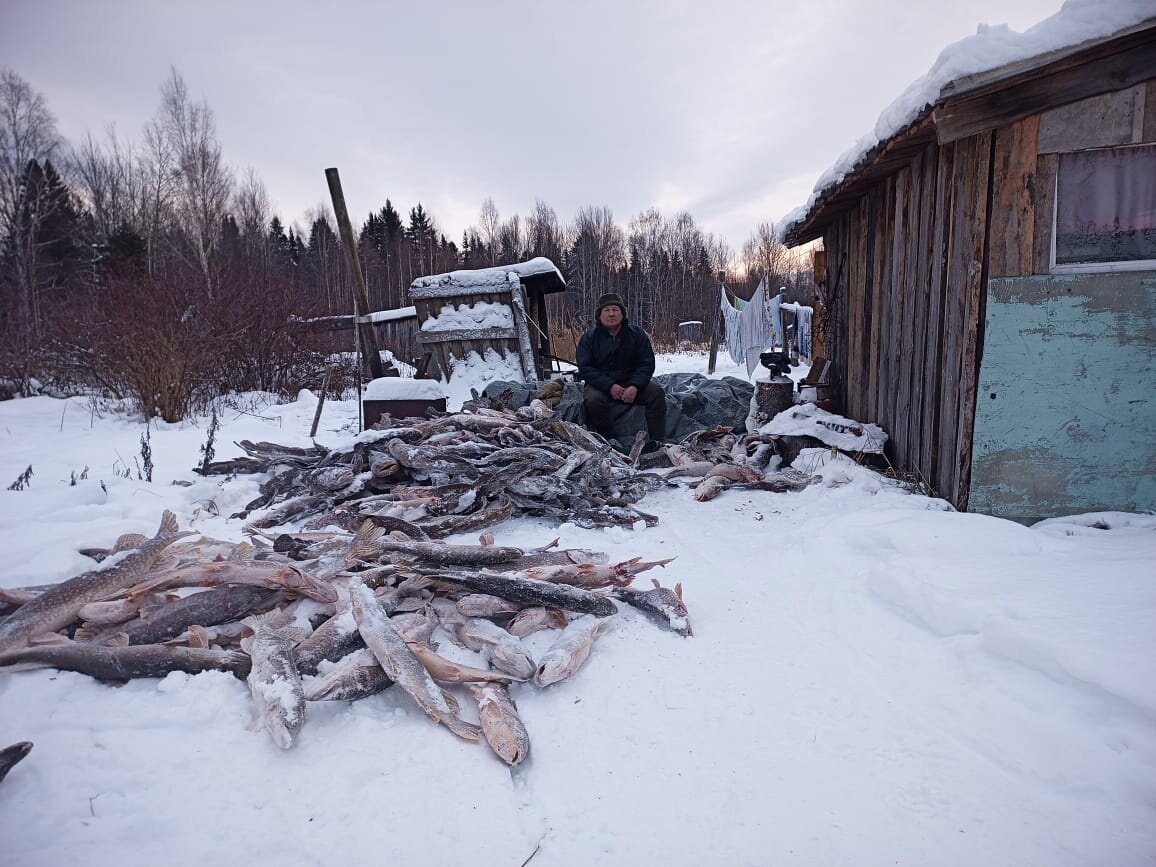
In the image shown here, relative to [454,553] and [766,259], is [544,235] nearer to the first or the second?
[766,259]

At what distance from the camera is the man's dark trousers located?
6.25 metres

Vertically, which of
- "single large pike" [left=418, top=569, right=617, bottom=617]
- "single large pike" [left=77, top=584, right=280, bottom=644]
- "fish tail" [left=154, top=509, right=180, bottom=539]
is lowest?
"single large pike" [left=418, top=569, right=617, bottom=617]

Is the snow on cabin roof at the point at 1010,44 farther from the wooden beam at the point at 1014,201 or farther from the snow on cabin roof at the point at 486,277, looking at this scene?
the snow on cabin roof at the point at 486,277

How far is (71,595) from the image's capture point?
2.09 metres

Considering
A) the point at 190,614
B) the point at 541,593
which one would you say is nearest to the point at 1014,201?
the point at 541,593

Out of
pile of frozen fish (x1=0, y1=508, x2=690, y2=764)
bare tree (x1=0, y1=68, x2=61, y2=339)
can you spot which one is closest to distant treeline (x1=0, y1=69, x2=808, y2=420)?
A: bare tree (x1=0, y1=68, x2=61, y2=339)

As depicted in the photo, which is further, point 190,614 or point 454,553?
point 454,553

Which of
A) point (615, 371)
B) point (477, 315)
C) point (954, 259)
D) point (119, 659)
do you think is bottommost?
point (119, 659)

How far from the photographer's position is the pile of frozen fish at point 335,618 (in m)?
1.84

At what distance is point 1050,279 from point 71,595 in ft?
16.1

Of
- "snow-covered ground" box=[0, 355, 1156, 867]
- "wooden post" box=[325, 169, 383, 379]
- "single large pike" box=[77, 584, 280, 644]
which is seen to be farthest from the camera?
"wooden post" box=[325, 169, 383, 379]

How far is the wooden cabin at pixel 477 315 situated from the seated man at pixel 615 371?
3.00 m

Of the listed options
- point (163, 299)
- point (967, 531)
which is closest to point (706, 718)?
point (967, 531)

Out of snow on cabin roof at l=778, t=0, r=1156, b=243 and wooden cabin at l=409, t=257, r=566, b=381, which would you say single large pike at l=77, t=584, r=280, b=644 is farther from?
wooden cabin at l=409, t=257, r=566, b=381
